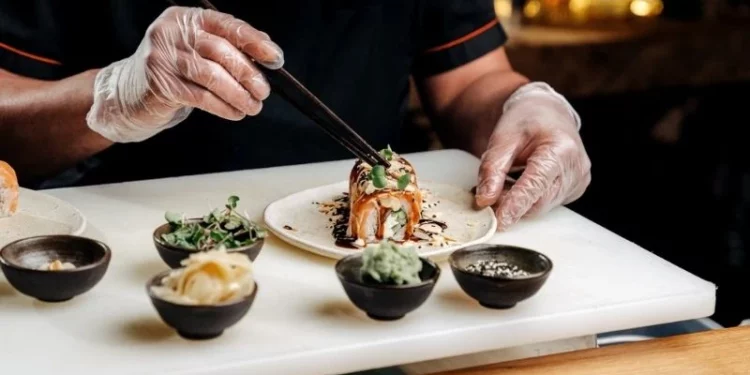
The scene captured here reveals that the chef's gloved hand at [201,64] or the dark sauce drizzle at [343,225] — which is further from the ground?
the chef's gloved hand at [201,64]

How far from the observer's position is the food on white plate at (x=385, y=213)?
182cm

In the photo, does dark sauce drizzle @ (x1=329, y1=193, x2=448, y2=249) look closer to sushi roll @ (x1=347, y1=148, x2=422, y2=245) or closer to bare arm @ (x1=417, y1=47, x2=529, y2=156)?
sushi roll @ (x1=347, y1=148, x2=422, y2=245)

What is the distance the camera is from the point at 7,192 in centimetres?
183

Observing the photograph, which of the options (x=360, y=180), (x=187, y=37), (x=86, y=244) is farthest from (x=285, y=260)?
(x=187, y=37)

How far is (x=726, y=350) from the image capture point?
1.56 m

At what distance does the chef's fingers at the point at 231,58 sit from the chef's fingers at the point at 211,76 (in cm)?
1

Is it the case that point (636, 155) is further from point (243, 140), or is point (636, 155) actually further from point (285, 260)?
point (285, 260)

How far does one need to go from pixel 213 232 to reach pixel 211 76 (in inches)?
14.5

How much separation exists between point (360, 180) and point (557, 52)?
291 cm

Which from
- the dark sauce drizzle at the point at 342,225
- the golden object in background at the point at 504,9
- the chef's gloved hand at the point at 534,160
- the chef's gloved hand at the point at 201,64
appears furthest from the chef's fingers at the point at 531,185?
the golden object in background at the point at 504,9

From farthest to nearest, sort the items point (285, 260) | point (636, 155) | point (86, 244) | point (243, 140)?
point (636, 155), point (243, 140), point (285, 260), point (86, 244)

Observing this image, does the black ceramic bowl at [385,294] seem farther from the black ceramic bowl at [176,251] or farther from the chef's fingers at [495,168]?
the chef's fingers at [495,168]

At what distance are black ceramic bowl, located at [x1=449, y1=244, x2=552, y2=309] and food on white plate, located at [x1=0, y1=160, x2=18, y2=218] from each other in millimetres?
877

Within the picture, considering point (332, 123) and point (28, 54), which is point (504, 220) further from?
point (28, 54)
